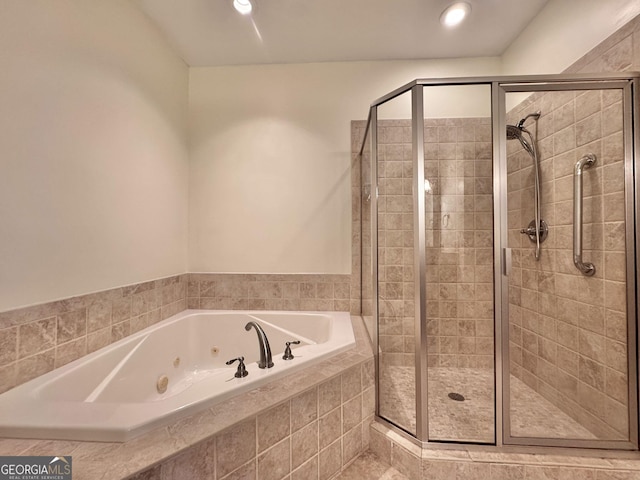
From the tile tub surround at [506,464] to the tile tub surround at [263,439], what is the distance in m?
0.24

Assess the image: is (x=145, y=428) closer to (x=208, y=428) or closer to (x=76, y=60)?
(x=208, y=428)

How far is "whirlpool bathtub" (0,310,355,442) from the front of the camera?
66cm

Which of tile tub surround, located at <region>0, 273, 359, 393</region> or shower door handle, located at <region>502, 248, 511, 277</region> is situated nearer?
tile tub surround, located at <region>0, 273, 359, 393</region>

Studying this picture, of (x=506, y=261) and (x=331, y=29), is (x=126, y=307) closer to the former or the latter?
(x=506, y=261)

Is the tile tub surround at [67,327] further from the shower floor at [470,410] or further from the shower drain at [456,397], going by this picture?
the shower drain at [456,397]

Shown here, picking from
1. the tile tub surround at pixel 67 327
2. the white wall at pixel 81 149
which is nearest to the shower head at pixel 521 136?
the white wall at pixel 81 149

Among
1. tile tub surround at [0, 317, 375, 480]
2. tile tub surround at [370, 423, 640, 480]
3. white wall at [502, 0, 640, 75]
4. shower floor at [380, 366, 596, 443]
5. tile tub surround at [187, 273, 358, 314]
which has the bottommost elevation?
tile tub surround at [370, 423, 640, 480]

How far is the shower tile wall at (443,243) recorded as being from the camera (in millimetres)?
1231

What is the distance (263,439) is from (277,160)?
5.69 feet

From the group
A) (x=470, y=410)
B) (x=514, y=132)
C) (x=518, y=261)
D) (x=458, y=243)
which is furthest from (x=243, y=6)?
(x=470, y=410)

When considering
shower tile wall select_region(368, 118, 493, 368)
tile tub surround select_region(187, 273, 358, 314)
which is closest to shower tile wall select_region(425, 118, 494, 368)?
shower tile wall select_region(368, 118, 493, 368)

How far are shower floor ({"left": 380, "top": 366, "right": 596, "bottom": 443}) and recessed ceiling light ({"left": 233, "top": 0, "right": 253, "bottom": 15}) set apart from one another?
7.37 feet

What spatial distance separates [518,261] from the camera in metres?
1.18

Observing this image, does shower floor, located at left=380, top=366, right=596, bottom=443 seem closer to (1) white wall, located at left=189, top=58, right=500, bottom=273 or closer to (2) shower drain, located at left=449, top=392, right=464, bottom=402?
(2) shower drain, located at left=449, top=392, right=464, bottom=402
